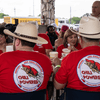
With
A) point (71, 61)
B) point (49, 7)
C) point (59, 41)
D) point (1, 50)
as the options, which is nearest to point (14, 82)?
point (71, 61)

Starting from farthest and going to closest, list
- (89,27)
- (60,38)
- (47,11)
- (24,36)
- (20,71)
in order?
(47,11) → (60,38) → (89,27) → (24,36) → (20,71)

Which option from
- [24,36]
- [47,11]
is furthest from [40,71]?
[47,11]

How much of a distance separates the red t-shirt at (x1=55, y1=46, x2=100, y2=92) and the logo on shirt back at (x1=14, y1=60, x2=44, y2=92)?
288 millimetres

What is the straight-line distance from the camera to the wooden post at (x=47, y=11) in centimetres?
700

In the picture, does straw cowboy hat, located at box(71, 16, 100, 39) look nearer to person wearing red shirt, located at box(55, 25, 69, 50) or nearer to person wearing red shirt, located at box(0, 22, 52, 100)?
person wearing red shirt, located at box(0, 22, 52, 100)

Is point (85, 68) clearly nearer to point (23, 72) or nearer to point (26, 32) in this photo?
point (23, 72)

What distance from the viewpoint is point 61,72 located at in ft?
5.10

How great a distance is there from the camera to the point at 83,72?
4.81 feet

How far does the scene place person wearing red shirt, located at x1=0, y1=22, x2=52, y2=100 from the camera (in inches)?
55.1

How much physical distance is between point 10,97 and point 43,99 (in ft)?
1.17

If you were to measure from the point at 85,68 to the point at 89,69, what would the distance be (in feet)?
0.13

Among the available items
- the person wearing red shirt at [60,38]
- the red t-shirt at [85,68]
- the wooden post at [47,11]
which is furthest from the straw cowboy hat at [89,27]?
the wooden post at [47,11]

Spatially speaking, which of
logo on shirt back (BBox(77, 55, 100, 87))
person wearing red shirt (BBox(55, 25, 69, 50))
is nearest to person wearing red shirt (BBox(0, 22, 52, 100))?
logo on shirt back (BBox(77, 55, 100, 87))

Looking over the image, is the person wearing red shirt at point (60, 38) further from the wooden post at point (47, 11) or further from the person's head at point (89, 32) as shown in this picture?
the wooden post at point (47, 11)
